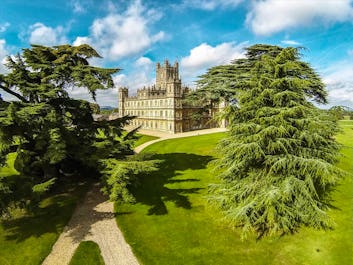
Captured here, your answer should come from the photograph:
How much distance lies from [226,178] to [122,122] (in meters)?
8.37

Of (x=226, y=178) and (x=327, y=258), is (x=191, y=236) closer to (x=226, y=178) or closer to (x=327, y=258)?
(x=226, y=178)

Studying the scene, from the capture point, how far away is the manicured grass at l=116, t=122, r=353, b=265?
369 inches

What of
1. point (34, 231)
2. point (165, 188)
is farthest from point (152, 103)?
point (34, 231)

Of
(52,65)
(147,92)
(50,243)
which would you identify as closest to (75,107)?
(52,65)

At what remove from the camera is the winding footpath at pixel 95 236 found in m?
9.70

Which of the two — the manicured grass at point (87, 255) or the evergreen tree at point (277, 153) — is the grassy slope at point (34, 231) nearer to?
the manicured grass at point (87, 255)

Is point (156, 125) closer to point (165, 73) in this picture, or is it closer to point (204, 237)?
point (165, 73)

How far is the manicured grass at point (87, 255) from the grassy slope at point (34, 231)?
1.32 m

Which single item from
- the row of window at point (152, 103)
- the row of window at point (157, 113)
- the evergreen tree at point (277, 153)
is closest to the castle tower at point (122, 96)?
the row of window at point (152, 103)

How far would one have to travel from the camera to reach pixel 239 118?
11141 mm

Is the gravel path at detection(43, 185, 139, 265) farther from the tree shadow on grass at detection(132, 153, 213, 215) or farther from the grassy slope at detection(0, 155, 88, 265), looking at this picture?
the tree shadow on grass at detection(132, 153, 213, 215)

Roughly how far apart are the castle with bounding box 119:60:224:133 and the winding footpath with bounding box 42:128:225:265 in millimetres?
29967

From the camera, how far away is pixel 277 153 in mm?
10508

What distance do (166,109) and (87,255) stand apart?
4336cm
